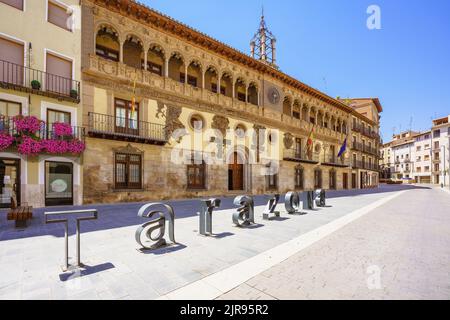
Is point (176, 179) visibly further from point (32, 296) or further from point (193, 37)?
point (32, 296)

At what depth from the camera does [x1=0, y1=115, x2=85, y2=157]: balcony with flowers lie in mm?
9305

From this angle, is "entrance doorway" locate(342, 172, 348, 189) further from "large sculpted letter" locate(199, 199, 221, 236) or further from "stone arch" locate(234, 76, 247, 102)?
"large sculpted letter" locate(199, 199, 221, 236)

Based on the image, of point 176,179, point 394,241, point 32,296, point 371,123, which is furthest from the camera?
point 371,123

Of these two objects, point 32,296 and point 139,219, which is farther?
point 139,219

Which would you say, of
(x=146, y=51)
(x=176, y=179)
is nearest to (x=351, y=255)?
(x=176, y=179)

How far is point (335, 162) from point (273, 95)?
1334 cm

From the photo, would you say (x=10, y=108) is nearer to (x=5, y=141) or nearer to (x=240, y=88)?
(x=5, y=141)

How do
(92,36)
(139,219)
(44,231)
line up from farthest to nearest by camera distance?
(92,36) < (139,219) < (44,231)

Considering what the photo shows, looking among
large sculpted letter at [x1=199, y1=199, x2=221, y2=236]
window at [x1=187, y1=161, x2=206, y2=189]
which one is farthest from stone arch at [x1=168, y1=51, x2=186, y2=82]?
large sculpted letter at [x1=199, y1=199, x2=221, y2=236]

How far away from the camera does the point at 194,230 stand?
6.16 metres

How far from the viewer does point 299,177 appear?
910 inches

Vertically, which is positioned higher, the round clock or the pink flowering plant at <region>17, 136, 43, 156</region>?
the round clock

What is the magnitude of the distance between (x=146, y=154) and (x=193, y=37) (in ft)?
28.0

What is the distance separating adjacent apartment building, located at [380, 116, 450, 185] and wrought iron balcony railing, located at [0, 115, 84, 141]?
61.6m
